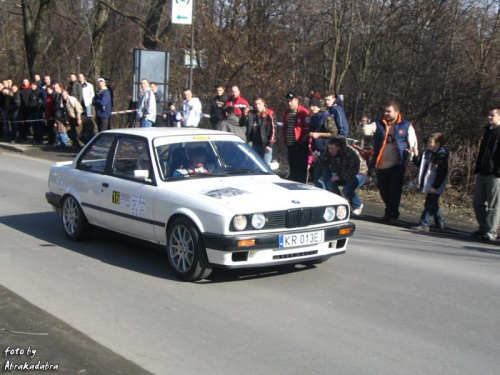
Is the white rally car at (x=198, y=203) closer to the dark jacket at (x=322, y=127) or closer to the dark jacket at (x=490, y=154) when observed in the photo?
the dark jacket at (x=490, y=154)

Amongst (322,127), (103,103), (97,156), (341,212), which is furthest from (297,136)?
(103,103)

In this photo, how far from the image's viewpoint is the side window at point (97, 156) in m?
8.55

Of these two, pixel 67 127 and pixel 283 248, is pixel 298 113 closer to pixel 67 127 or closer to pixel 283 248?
pixel 283 248

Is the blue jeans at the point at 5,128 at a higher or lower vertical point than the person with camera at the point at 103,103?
lower

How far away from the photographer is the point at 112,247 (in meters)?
8.72

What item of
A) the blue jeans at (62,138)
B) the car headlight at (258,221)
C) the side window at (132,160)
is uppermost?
the side window at (132,160)

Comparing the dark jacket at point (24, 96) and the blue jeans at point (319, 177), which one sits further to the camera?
the dark jacket at point (24, 96)

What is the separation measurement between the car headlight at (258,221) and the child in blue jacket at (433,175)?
4.42 meters

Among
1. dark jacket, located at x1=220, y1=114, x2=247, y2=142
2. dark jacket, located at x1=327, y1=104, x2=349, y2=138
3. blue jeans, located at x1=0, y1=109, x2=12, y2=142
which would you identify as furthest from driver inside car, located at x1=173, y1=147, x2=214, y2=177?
blue jeans, located at x1=0, y1=109, x2=12, y2=142

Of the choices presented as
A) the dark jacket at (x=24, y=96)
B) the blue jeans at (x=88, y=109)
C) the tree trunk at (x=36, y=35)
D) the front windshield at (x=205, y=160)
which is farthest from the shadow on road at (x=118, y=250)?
the tree trunk at (x=36, y=35)

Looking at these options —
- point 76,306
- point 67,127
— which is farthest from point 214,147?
point 67,127

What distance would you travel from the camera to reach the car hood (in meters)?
6.68

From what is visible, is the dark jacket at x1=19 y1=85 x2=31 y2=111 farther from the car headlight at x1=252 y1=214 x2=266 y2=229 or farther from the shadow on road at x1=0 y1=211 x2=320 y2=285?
the car headlight at x1=252 y1=214 x2=266 y2=229

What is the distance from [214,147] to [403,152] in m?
3.89
